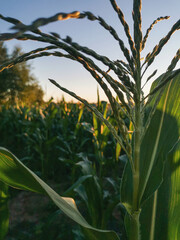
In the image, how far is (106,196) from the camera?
70.5 inches

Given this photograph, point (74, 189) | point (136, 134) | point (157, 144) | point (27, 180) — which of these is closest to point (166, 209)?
point (157, 144)

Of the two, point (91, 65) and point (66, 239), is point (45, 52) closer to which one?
point (91, 65)

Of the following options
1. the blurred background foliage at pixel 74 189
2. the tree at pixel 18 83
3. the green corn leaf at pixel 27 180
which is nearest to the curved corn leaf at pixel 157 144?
the green corn leaf at pixel 27 180

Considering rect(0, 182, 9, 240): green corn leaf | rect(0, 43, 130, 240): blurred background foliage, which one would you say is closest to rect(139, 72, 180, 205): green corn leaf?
rect(0, 43, 130, 240): blurred background foliage

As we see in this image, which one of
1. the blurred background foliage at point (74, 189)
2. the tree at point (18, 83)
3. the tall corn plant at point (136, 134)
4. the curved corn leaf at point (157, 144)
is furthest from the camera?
the tree at point (18, 83)

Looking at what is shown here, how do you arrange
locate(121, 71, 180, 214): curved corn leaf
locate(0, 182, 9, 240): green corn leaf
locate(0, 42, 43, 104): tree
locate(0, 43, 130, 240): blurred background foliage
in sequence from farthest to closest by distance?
locate(0, 42, 43, 104): tree → locate(0, 43, 130, 240): blurred background foliage → locate(0, 182, 9, 240): green corn leaf → locate(121, 71, 180, 214): curved corn leaf

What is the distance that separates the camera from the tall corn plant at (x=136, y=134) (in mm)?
448

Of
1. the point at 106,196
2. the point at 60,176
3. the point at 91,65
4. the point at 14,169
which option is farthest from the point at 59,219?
the point at 91,65

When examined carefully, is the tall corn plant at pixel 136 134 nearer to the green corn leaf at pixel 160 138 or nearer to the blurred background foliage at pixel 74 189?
the green corn leaf at pixel 160 138

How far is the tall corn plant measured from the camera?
0.45 meters

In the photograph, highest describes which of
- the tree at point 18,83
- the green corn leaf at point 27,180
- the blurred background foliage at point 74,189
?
the tree at point 18,83

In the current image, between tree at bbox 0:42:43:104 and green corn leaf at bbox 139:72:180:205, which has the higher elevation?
tree at bbox 0:42:43:104

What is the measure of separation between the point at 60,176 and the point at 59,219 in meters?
1.18

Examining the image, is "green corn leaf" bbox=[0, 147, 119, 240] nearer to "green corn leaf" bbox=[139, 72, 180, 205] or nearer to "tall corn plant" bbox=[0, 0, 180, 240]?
"tall corn plant" bbox=[0, 0, 180, 240]
